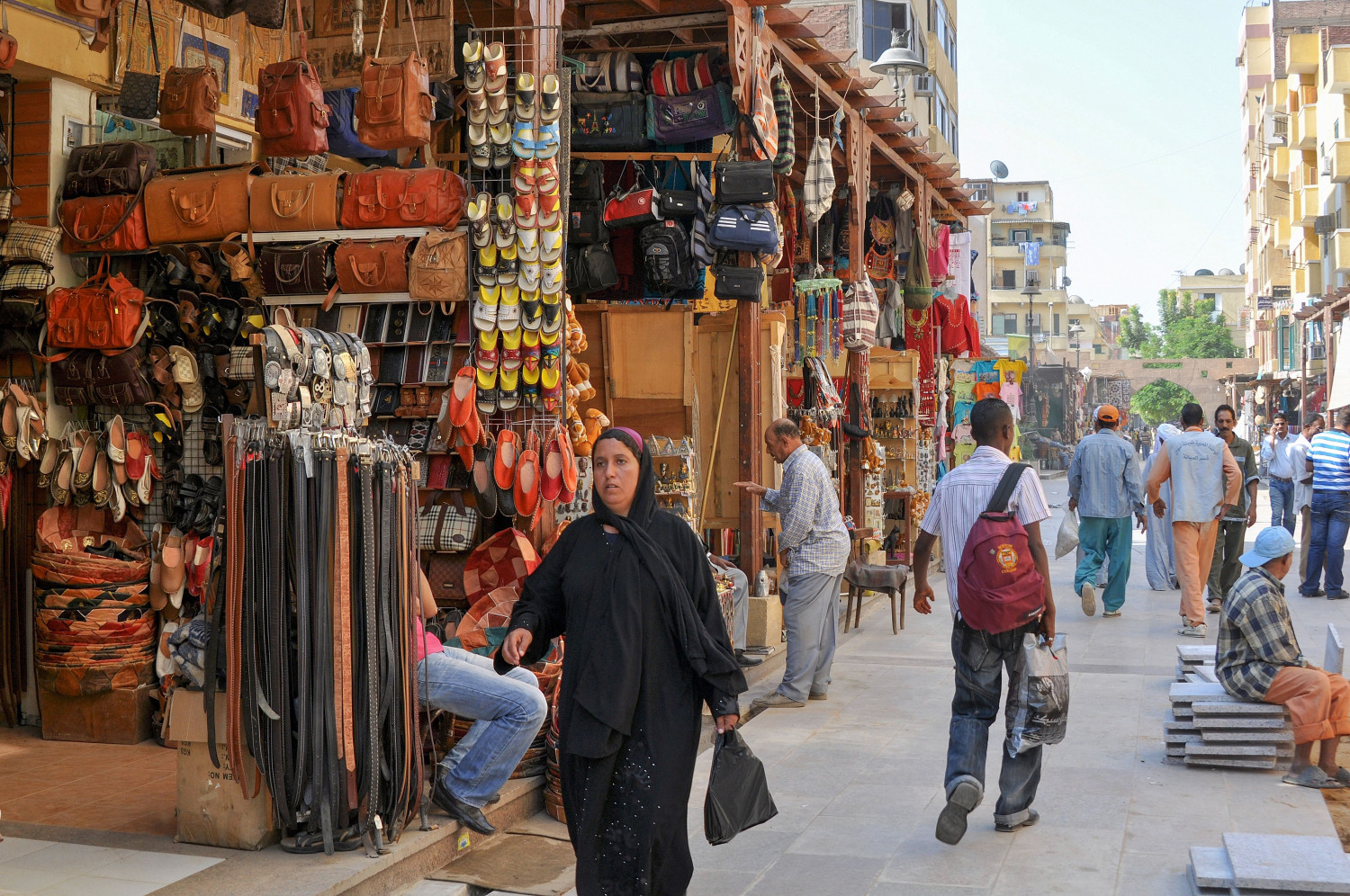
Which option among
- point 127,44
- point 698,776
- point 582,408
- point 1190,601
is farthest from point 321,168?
point 1190,601

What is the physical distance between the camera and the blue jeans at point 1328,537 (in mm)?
12672

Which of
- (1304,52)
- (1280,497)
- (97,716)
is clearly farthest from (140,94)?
(1304,52)

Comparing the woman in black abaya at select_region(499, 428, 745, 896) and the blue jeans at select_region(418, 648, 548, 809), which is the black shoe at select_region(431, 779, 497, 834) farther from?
the woman in black abaya at select_region(499, 428, 745, 896)

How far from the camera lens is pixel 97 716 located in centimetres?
693

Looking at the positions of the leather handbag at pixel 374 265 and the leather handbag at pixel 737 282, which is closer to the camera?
the leather handbag at pixel 374 265

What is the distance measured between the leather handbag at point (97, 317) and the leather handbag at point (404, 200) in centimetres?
124

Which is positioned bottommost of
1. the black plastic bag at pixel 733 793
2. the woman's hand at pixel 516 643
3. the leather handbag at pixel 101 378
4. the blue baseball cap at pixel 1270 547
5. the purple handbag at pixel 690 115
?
the black plastic bag at pixel 733 793

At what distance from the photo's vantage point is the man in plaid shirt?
246 inches

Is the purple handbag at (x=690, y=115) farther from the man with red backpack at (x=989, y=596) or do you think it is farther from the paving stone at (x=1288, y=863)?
the paving stone at (x=1288, y=863)

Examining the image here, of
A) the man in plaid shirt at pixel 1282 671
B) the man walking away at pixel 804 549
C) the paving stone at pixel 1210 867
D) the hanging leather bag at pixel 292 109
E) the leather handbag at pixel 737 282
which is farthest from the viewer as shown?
the leather handbag at pixel 737 282

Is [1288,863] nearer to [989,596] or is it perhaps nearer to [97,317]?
[989,596]

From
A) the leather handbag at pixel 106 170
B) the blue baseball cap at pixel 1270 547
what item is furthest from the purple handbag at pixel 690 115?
the blue baseball cap at pixel 1270 547

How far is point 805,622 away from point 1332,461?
291 inches

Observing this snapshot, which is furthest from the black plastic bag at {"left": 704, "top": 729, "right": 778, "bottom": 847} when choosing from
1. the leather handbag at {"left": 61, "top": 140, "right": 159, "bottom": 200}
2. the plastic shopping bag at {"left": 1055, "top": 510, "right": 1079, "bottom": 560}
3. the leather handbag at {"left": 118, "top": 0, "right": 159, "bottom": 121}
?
the leather handbag at {"left": 118, "top": 0, "right": 159, "bottom": 121}
